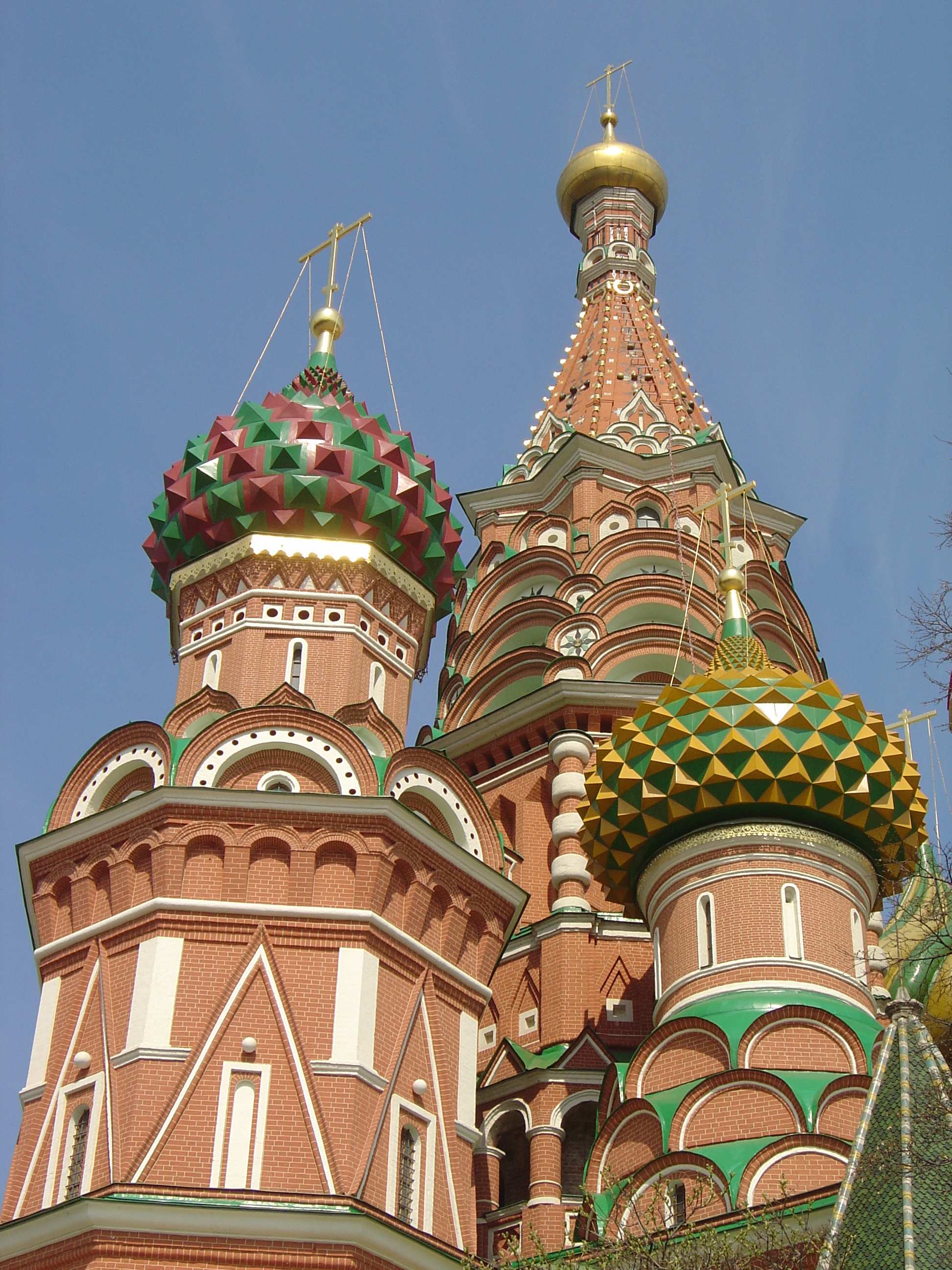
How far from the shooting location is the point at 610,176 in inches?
1067

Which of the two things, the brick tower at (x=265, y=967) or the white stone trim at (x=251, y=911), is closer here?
the brick tower at (x=265, y=967)

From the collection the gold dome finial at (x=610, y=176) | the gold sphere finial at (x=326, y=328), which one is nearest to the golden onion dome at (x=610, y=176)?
the gold dome finial at (x=610, y=176)

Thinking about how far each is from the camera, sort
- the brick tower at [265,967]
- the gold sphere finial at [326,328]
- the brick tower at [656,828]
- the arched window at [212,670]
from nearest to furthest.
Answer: the brick tower at [265,967] → the brick tower at [656,828] → the arched window at [212,670] → the gold sphere finial at [326,328]

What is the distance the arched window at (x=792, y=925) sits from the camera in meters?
14.4

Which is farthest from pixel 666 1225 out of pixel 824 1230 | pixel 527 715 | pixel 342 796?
pixel 527 715

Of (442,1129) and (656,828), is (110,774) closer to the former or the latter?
(442,1129)

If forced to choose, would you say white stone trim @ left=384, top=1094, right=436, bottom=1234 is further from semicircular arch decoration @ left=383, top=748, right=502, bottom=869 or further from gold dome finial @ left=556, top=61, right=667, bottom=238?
gold dome finial @ left=556, top=61, right=667, bottom=238

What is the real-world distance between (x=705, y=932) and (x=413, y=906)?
2448 millimetres

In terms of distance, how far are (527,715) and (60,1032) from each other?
6.91 m

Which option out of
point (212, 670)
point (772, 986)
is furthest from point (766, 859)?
point (212, 670)

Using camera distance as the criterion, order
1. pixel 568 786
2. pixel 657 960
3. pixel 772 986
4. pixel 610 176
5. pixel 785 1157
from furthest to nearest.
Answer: pixel 610 176 < pixel 568 786 < pixel 657 960 < pixel 772 986 < pixel 785 1157

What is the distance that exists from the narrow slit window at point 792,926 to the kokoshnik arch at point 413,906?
0.02m

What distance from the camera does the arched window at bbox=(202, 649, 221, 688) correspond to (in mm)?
16484

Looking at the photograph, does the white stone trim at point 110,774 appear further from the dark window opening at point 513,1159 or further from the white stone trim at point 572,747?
the white stone trim at point 572,747
